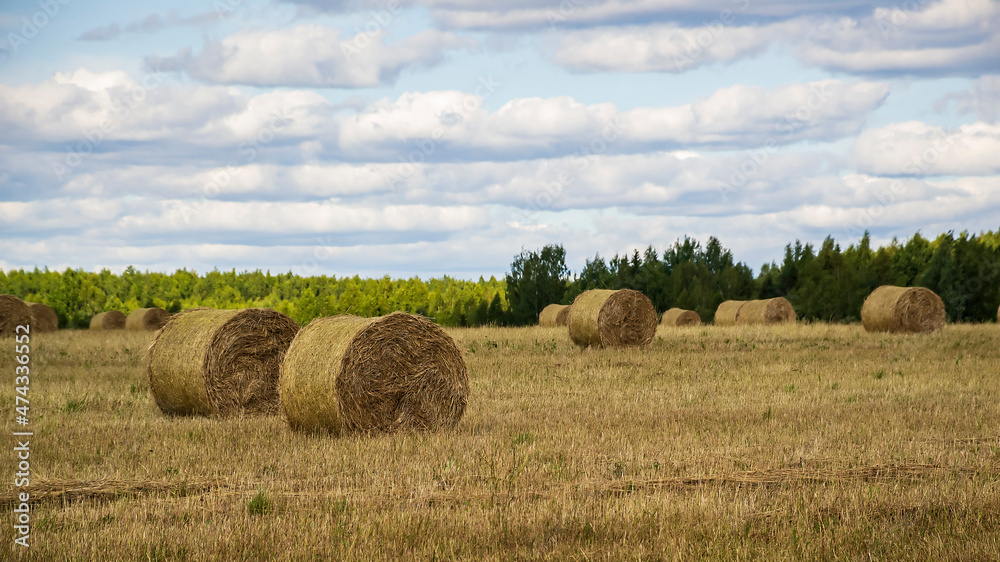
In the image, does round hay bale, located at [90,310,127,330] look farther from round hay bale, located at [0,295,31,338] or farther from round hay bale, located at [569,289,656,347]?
round hay bale, located at [569,289,656,347]

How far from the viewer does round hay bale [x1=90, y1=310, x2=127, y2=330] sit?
125 feet

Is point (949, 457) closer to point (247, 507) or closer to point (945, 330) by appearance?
point (247, 507)

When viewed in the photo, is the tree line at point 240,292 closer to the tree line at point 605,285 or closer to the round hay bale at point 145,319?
the tree line at point 605,285

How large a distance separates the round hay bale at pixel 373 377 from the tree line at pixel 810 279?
31.3 meters

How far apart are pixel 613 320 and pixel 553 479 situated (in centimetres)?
1522

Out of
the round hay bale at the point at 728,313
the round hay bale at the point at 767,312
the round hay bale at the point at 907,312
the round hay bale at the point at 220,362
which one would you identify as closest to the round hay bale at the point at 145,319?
the round hay bale at the point at 728,313

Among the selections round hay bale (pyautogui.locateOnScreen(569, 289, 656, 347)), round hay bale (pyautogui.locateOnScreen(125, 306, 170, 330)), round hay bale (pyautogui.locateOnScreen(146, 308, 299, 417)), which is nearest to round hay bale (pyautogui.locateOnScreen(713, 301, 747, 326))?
round hay bale (pyautogui.locateOnScreen(569, 289, 656, 347))

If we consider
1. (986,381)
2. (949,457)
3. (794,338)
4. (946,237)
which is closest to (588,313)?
(794,338)

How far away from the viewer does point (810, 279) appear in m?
43.0

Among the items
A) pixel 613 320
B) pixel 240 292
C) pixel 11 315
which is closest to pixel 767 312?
pixel 613 320

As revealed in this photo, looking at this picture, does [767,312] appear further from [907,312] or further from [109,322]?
[109,322]

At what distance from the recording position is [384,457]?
8766 mm

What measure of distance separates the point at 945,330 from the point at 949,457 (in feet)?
70.1

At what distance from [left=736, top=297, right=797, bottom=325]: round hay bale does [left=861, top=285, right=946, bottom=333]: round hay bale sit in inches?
267
